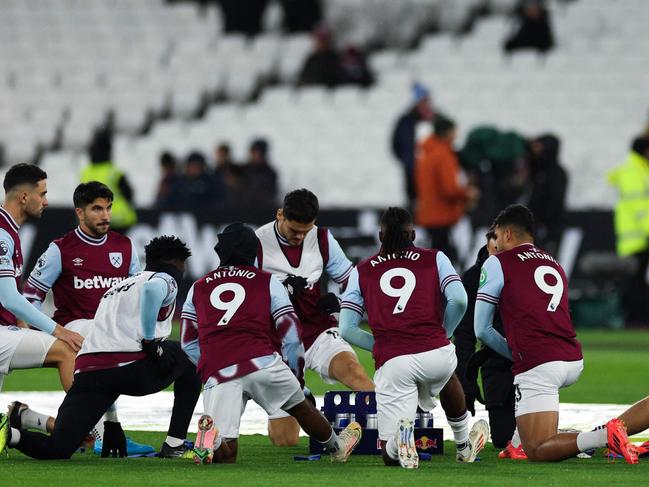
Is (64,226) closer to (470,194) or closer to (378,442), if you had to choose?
(470,194)

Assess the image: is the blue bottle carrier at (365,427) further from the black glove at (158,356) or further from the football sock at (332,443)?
the black glove at (158,356)

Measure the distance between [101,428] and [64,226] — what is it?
1103 centimetres

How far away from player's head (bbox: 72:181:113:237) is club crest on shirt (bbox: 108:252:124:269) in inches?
6.3

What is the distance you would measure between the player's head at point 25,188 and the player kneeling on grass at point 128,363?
0.95 metres

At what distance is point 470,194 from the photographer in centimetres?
1938

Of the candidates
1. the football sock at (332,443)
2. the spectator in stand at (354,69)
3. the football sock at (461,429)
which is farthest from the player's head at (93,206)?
the spectator in stand at (354,69)

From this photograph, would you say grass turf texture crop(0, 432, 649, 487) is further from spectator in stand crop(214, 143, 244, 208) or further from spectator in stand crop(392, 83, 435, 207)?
spectator in stand crop(214, 143, 244, 208)

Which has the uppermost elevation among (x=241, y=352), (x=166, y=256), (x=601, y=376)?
(x=166, y=256)

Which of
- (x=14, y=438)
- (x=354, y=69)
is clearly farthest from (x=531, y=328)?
(x=354, y=69)

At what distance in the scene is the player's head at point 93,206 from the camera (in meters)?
9.95

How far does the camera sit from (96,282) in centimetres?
1006

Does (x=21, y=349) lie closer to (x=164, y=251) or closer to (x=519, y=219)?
(x=164, y=251)

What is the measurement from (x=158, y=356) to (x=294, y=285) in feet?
5.46

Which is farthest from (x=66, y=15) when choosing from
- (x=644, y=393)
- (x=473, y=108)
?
(x=644, y=393)
